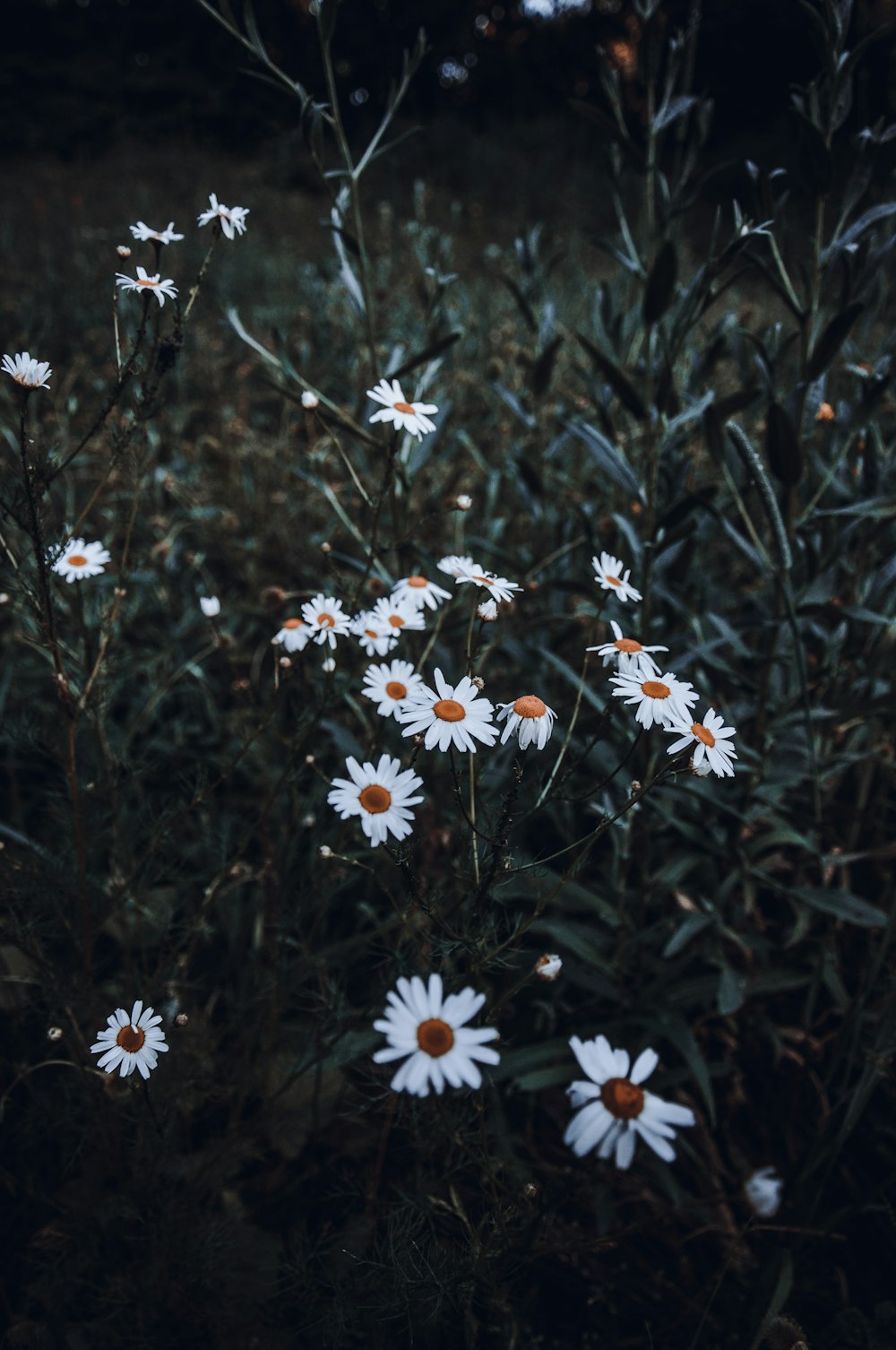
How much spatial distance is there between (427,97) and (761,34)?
4.62 m

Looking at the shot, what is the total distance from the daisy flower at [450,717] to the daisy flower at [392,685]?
0.19 ft

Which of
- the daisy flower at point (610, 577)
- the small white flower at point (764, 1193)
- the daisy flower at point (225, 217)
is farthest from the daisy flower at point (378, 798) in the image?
the small white flower at point (764, 1193)

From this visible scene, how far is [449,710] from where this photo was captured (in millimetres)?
957

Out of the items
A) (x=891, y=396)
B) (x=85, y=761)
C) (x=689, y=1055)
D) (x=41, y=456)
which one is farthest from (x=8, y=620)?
(x=891, y=396)

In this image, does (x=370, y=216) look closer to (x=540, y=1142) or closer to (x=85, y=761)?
(x=85, y=761)

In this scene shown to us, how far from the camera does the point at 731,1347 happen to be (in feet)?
3.63

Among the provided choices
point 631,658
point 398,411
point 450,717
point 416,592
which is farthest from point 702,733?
point 398,411

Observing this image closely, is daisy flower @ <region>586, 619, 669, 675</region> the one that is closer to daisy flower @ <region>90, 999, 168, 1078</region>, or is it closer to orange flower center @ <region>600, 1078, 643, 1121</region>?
orange flower center @ <region>600, 1078, 643, 1121</region>

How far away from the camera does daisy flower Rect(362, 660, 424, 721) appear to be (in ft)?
3.43

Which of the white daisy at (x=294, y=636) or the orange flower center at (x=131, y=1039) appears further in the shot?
the white daisy at (x=294, y=636)

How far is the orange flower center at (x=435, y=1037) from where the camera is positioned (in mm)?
729

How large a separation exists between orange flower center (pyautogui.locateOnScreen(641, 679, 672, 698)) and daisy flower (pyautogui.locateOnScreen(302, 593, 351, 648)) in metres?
0.41

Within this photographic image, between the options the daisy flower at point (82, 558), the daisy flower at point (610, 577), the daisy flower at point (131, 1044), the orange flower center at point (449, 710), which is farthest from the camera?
the daisy flower at point (82, 558)

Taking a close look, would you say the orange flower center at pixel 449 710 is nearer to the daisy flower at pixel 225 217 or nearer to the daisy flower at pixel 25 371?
the daisy flower at pixel 25 371
